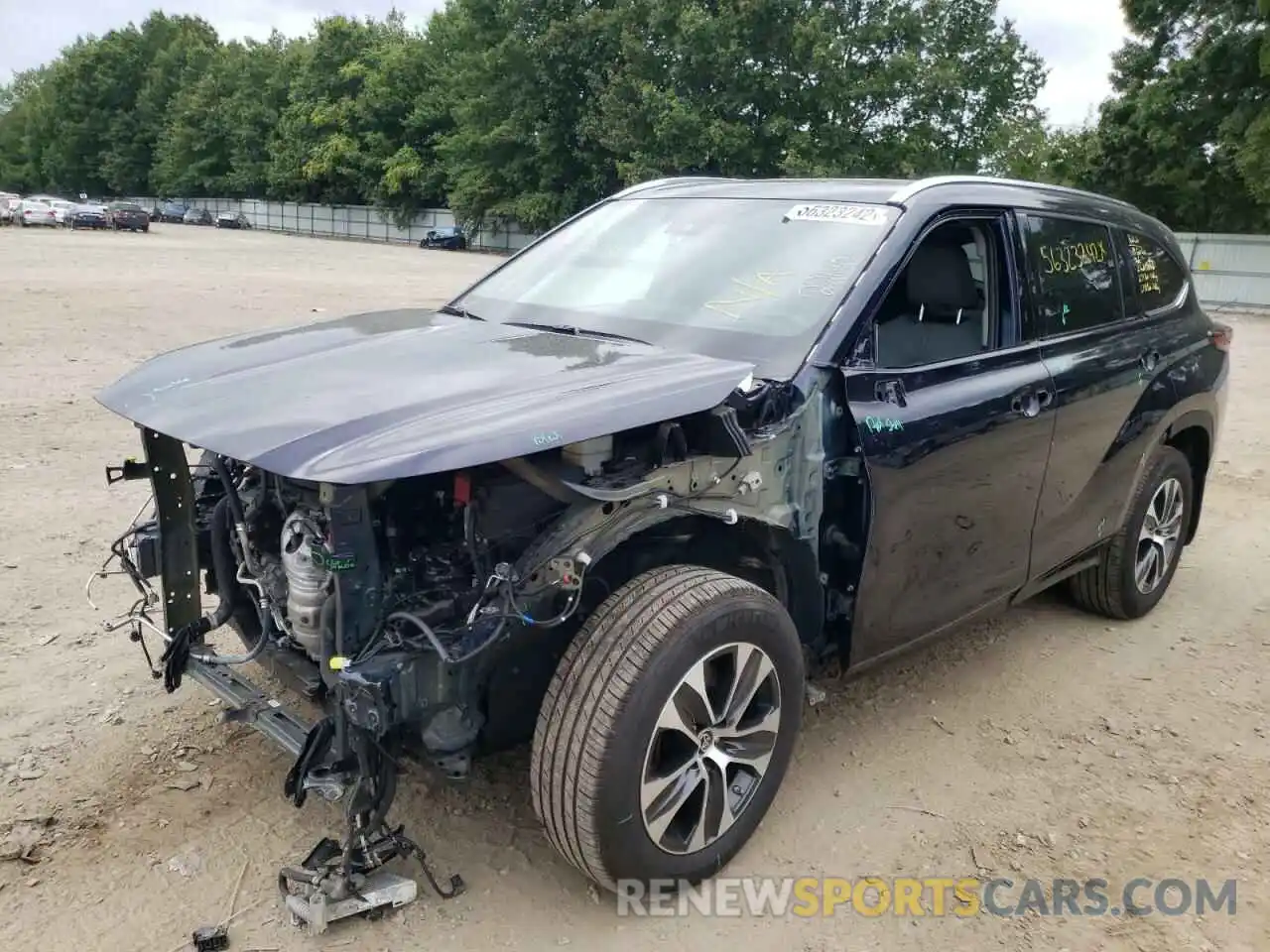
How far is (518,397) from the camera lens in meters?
2.56

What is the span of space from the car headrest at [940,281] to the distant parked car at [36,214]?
54532mm

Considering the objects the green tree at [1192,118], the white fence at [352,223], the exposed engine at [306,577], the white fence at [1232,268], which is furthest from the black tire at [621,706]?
the white fence at [352,223]

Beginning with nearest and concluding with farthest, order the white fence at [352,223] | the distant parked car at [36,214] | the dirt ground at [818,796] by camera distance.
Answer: the dirt ground at [818,796], the distant parked car at [36,214], the white fence at [352,223]

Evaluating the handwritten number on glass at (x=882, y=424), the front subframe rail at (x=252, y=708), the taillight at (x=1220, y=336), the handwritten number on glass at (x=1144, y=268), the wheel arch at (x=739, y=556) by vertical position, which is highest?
the handwritten number on glass at (x=1144, y=268)

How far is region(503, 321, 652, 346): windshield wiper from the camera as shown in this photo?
3357 mm

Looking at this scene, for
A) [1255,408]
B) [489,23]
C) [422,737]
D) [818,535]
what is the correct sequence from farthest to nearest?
[489,23]
[1255,408]
[818,535]
[422,737]

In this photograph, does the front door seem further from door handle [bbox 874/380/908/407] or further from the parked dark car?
the parked dark car

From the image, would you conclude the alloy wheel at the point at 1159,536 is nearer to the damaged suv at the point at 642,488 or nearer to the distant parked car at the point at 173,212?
the damaged suv at the point at 642,488

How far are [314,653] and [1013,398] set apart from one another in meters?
2.46

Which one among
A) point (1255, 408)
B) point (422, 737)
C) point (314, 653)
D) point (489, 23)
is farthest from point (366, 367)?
point (489, 23)

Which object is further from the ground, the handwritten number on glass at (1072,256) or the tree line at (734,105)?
the tree line at (734,105)

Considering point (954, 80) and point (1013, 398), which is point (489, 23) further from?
point (1013, 398)

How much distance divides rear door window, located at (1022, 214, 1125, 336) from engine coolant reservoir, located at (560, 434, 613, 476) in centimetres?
203

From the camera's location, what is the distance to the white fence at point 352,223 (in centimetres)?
Result: 4875
